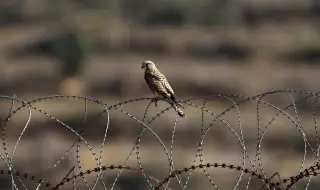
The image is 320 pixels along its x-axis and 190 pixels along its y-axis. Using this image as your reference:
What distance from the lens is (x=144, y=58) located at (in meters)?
26.3

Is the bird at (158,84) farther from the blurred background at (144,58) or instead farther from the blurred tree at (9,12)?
the blurred tree at (9,12)

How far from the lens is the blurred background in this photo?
24328mm

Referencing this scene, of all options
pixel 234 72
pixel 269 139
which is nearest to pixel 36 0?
pixel 234 72

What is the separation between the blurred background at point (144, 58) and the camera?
79.8 ft

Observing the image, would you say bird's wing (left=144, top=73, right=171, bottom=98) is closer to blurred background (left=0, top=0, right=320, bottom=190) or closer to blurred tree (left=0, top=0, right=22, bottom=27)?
blurred background (left=0, top=0, right=320, bottom=190)

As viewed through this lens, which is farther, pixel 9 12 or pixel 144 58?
pixel 9 12

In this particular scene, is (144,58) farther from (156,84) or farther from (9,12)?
(156,84)

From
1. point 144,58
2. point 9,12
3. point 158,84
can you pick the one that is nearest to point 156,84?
point 158,84

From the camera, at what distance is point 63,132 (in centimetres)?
2461

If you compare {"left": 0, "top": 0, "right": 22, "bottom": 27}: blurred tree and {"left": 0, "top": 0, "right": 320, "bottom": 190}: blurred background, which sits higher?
{"left": 0, "top": 0, "right": 22, "bottom": 27}: blurred tree

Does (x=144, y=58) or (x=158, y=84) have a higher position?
(x=144, y=58)

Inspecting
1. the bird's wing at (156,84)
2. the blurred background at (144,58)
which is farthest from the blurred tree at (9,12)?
the bird's wing at (156,84)

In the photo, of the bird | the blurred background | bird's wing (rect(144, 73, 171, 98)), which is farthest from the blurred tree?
bird's wing (rect(144, 73, 171, 98))

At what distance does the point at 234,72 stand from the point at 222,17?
1.89 m
